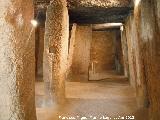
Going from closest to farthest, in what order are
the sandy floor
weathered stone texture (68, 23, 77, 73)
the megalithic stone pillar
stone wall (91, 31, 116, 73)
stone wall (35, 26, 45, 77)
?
the sandy floor
the megalithic stone pillar
weathered stone texture (68, 23, 77, 73)
stone wall (35, 26, 45, 77)
stone wall (91, 31, 116, 73)

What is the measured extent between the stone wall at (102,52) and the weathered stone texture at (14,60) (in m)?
11.0

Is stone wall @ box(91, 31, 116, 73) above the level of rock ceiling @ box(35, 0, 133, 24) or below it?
below

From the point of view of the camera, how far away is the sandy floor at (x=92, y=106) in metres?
4.93

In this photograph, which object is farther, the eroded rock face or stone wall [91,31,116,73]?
stone wall [91,31,116,73]

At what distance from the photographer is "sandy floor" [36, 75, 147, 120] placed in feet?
16.2

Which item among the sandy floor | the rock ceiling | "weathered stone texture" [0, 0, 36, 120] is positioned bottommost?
the sandy floor

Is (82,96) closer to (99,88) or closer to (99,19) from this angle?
(99,88)

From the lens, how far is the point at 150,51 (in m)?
3.89

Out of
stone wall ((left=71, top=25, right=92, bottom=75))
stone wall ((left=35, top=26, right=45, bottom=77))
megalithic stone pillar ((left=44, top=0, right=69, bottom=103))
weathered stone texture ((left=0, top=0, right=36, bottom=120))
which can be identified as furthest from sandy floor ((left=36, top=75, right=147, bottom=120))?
stone wall ((left=35, top=26, right=45, bottom=77))

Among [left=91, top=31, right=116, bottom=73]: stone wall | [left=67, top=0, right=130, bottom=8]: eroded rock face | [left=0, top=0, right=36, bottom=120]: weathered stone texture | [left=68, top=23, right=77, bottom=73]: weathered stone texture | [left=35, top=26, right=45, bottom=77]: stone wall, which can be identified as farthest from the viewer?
[left=91, top=31, right=116, bottom=73]: stone wall

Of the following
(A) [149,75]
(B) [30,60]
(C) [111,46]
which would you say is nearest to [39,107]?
(A) [149,75]

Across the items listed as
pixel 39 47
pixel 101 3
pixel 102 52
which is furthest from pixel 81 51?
pixel 102 52

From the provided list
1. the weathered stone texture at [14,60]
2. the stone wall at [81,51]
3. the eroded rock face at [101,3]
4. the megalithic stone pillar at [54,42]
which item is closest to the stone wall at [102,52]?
the stone wall at [81,51]

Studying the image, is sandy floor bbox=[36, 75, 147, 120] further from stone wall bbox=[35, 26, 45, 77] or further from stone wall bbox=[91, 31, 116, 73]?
stone wall bbox=[91, 31, 116, 73]
